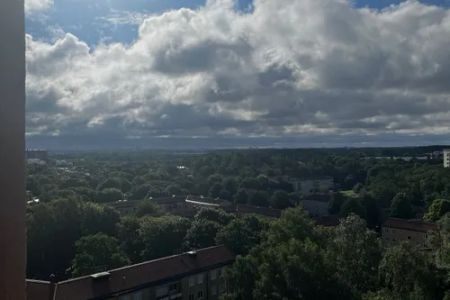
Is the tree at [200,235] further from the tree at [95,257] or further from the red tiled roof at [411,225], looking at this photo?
the red tiled roof at [411,225]

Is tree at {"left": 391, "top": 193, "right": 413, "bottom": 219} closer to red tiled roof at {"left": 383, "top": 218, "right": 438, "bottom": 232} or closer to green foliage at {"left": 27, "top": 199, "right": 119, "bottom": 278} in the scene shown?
red tiled roof at {"left": 383, "top": 218, "right": 438, "bottom": 232}

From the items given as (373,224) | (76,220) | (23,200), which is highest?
(23,200)

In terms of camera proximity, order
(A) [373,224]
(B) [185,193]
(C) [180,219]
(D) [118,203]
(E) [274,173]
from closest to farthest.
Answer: (C) [180,219]
(D) [118,203]
(A) [373,224]
(B) [185,193]
(E) [274,173]

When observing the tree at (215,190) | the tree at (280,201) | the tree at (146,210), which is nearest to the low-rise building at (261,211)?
the tree at (146,210)

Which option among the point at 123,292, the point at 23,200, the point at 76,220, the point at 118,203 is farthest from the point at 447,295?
the point at 118,203

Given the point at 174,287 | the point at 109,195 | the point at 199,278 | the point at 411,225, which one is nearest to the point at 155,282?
the point at 174,287

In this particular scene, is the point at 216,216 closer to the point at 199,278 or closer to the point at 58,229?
the point at 58,229

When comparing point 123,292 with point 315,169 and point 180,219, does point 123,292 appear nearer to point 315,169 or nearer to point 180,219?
point 180,219

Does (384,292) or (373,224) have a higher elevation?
(384,292)
